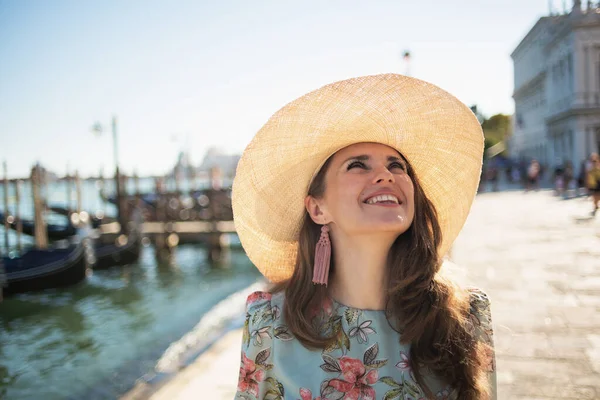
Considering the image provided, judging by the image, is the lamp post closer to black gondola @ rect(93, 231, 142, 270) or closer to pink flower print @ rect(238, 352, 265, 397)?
black gondola @ rect(93, 231, 142, 270)

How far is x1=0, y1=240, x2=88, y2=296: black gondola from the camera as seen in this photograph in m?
13.7

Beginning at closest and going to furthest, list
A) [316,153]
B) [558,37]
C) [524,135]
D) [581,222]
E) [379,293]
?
1. [379,293]
2. [316,153]
3. [581,222]
4. [558,37]
5. [524,135]

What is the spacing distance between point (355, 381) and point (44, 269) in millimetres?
14810

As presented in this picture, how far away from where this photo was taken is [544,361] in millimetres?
3752

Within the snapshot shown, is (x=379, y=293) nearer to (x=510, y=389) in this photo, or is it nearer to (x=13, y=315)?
(x=510, y=389)

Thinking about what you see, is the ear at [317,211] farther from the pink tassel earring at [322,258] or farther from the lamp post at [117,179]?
the lamp post at [117,179]

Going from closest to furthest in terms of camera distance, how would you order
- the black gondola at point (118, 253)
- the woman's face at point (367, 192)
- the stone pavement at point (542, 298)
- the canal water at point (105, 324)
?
the woman's face at point (367, 192)
the stone pavement at point (542, 298)
the canal water at point (105, 324)
the black gondola at point (118, 253)

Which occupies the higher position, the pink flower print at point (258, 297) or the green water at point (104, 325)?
the pink flower print at point (258, 297)

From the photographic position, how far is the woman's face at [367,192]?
1712 mm

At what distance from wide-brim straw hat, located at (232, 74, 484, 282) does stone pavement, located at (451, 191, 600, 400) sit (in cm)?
45

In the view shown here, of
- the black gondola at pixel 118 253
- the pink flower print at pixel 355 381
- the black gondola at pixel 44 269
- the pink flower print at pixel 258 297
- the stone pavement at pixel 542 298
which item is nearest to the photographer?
the pink flower print at pixel 355 381

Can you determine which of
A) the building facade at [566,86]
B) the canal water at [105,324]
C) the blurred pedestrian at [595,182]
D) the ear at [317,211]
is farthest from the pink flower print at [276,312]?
the building facade at [566,86]

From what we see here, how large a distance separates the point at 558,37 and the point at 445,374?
1662 inches

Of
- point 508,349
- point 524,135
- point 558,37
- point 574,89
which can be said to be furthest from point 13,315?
point 524,135
